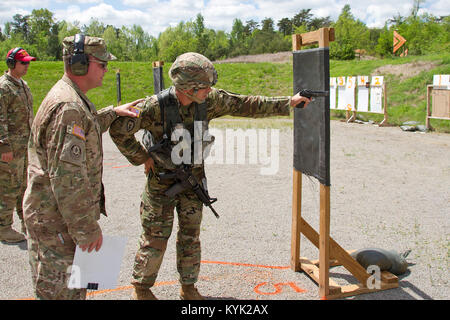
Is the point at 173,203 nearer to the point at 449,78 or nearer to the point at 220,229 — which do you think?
the point at 220,229

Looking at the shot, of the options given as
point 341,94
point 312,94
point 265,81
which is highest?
point 265,81

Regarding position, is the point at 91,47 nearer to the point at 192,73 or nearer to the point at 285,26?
the point at 192,73

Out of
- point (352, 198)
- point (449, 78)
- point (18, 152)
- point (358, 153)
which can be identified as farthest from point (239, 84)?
point (18, 152)

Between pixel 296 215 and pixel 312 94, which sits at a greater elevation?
pixel 312 94

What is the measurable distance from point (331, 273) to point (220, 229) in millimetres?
1670

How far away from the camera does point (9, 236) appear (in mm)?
4668

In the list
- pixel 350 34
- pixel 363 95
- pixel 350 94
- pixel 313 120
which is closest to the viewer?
pixel 313 120

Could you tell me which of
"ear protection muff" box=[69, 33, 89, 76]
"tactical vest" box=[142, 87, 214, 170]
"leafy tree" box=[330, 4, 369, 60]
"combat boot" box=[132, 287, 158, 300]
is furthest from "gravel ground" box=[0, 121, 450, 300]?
"leafy tree" box=[330, 4, 369, 60]

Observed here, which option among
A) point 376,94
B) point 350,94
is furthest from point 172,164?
point 350,94

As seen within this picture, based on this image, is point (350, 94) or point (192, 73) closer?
point (192, 73)

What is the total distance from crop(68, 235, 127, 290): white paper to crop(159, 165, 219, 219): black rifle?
2.63ft

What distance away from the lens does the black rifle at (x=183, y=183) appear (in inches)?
119

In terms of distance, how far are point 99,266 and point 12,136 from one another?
10.3ft

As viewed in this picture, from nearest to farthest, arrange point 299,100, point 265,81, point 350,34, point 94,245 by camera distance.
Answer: point 94,245, point 299,100, point 265,81, point 350,34
